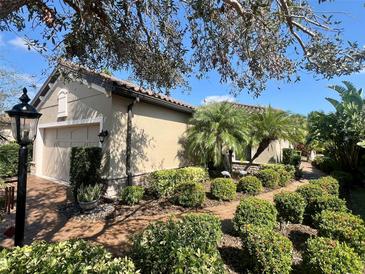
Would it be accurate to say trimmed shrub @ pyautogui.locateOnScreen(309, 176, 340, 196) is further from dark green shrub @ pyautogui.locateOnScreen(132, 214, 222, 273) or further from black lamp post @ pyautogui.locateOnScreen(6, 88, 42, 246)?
black lamp post @ pyautogui.locateOnScreen(6, 88, 42, 246)

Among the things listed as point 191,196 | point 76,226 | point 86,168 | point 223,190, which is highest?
point 86,168

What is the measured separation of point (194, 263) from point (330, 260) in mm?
2312

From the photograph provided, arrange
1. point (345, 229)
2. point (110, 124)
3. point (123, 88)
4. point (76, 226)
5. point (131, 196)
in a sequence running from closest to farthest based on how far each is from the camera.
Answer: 1. point (345, 229)
2. point (76, 226)
3. point (131, 196)
4. point (123, 88)
5. point (110, 124)

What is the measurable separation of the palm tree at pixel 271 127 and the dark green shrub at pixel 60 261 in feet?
38.9

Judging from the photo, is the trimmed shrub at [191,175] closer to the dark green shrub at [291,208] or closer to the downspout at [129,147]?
the downspout at [129,147]

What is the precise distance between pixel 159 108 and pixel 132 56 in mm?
5760

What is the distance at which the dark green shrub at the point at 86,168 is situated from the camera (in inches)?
380

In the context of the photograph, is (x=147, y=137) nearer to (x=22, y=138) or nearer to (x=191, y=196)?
(x=191, y=196)

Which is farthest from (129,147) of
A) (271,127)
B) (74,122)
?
(271,127)

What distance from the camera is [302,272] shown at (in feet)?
14.4

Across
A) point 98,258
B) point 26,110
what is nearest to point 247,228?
point 98,258

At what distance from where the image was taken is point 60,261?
2.83 m

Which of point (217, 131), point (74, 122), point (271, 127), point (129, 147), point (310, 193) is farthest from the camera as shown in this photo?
point (271, 127)

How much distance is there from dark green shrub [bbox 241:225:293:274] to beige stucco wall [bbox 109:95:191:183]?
6835 mm
